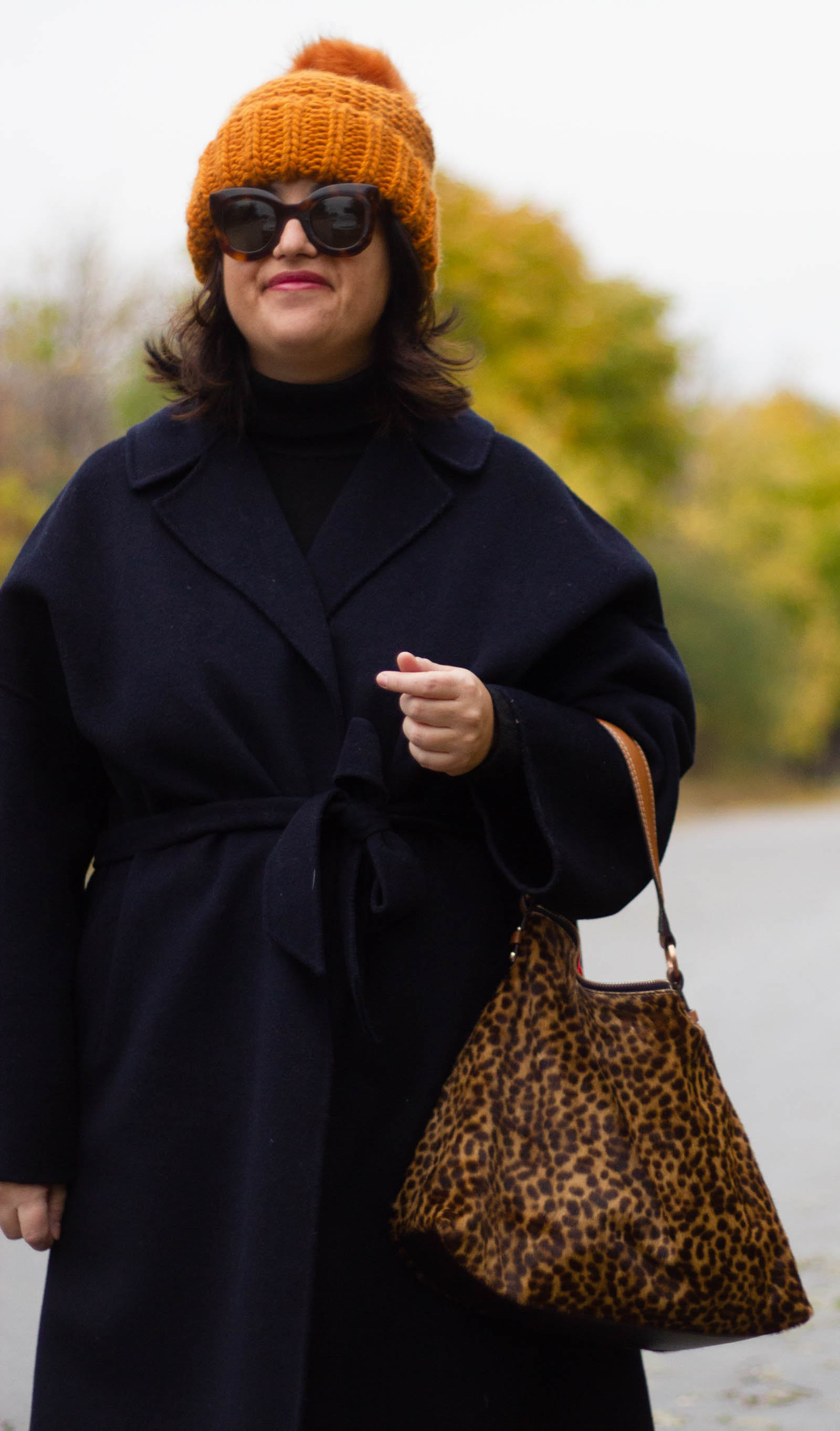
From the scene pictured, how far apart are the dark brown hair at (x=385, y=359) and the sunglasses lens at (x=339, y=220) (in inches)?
3.8

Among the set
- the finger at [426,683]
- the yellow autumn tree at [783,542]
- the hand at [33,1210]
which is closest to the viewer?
the finger at [426,683]

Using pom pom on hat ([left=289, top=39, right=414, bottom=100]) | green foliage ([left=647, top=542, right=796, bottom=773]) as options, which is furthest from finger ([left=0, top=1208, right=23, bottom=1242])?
green foliage ([left=647, top=542, right=796, bottom=773])

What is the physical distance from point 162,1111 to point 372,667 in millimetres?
614

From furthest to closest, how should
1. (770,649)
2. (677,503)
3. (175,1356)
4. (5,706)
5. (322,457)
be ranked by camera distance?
1. (677,503)
2. (770,649)
3. (322,457)
4. (5,706)
5. (175,1356)

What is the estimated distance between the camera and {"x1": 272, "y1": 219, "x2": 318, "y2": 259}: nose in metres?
2.14

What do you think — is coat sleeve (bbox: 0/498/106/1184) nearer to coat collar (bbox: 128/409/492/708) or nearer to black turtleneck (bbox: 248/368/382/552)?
coat collar (bbox: 128/409/492/708)

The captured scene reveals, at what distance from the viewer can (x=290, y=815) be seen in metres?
2.06

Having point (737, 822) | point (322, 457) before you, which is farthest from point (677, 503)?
point (322, 457)

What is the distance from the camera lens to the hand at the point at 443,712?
73.2 inches

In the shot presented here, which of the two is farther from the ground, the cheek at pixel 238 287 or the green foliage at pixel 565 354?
the green foliage at pixel 565 354

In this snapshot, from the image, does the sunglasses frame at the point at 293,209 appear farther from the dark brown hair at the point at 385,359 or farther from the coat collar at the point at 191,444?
the coat collar at the point at 191,444

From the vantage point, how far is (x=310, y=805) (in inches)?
79.8

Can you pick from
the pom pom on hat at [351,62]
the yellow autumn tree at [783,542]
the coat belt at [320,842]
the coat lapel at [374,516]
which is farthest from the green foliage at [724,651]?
the coat belt at [320,842]

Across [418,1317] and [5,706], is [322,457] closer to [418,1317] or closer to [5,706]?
[5,706]
